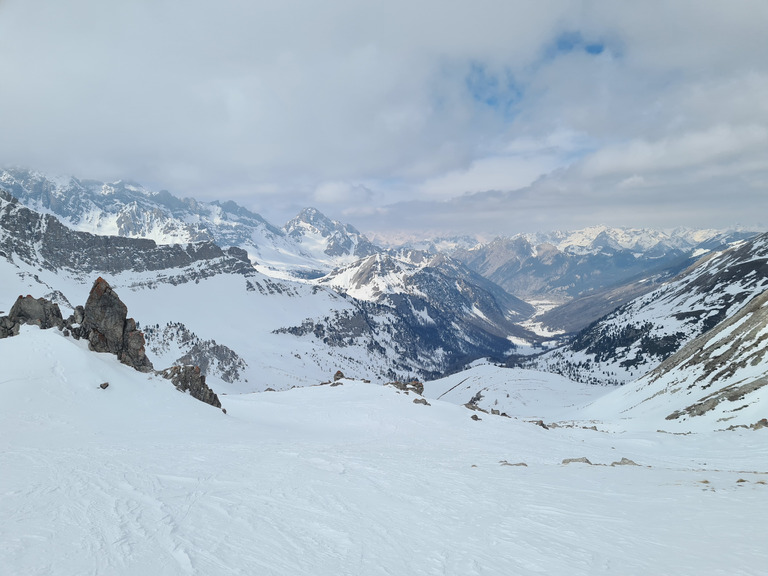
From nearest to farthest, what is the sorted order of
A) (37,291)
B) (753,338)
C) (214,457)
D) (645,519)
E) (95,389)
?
1. (645,519)
2. (214,457)
3. (95,389)
4. (753,338)
5. (37,291)

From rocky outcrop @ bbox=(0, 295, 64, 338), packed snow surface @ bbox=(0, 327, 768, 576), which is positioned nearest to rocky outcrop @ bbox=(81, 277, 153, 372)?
rocky outcrop @ bbox=(0, 295, 64, 338)

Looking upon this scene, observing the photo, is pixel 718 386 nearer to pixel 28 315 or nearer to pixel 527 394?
pixel 28 315

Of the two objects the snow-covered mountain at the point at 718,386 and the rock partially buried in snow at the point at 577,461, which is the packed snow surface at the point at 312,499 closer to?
the rock partially buried in snow at the point at 577,461

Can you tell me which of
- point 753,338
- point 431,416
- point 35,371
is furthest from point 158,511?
point 753,338

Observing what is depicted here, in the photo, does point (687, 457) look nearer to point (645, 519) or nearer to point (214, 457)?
point (645, 519)

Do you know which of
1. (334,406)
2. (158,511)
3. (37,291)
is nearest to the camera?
(158,511)

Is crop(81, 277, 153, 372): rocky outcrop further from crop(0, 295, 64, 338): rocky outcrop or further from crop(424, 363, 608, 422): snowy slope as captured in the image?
crop(424, 363, 608, 422): snowy slope

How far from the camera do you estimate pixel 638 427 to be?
5766 centimetres

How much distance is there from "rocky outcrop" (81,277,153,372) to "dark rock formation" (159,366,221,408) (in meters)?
2.80

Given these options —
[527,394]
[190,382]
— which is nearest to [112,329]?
[190,382]

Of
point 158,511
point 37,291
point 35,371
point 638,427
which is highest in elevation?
point 37,291

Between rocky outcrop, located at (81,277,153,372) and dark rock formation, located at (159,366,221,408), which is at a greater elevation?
rocky outcrop, located at (81,277,153,372)

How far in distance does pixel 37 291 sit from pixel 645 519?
10462 inches

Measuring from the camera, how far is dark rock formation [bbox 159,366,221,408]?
37.4 metres
